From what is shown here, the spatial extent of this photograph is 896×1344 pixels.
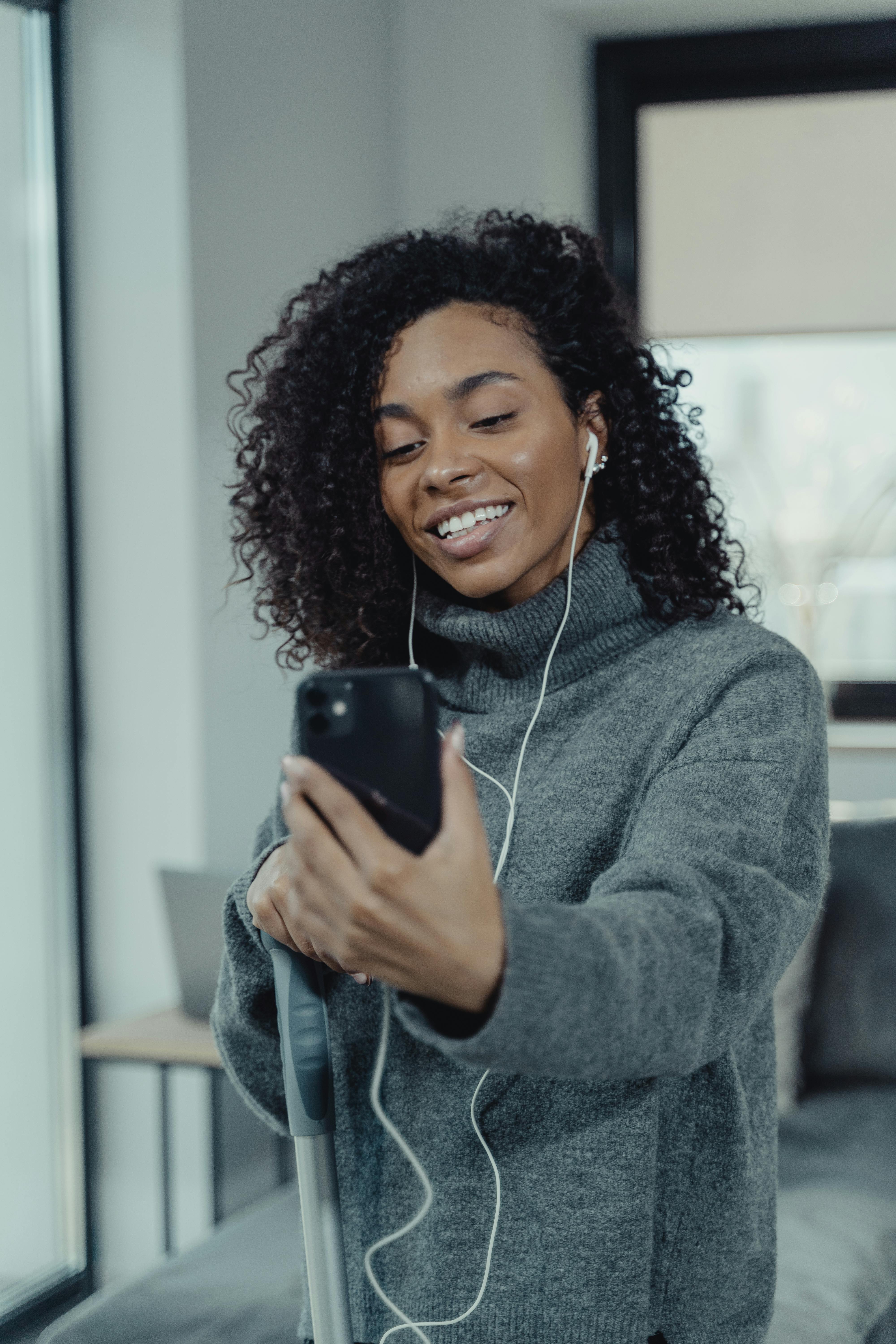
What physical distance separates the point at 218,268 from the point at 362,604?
1.42 metres

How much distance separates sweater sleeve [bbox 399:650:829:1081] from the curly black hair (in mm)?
159

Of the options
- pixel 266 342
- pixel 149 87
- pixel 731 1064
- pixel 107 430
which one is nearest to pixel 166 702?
pixel 107 430

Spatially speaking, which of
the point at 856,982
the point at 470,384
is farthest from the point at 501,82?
the point at 470,384

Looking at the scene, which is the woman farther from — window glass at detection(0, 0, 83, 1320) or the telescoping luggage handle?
window glass at detection(0, 0, 83, 1320)

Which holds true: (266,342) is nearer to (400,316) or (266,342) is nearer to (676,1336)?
(400,316)

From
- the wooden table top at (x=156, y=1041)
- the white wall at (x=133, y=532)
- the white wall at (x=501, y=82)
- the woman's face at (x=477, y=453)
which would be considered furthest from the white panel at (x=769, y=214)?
the woman's face at (x=477, y=453)

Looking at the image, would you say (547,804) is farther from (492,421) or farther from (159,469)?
(159,469)

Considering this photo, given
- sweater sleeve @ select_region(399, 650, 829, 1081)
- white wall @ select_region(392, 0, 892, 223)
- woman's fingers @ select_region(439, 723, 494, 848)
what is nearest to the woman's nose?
sweater sleeve @ select_region(399, 650, 829, 1081)

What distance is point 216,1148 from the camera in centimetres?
226

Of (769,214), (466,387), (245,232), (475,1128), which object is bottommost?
(475,1128)

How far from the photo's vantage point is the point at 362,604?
1056mm

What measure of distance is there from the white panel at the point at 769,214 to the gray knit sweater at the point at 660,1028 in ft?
6.69

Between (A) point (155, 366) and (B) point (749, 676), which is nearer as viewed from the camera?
(B) point (749, 676)

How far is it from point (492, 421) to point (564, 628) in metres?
0.15
